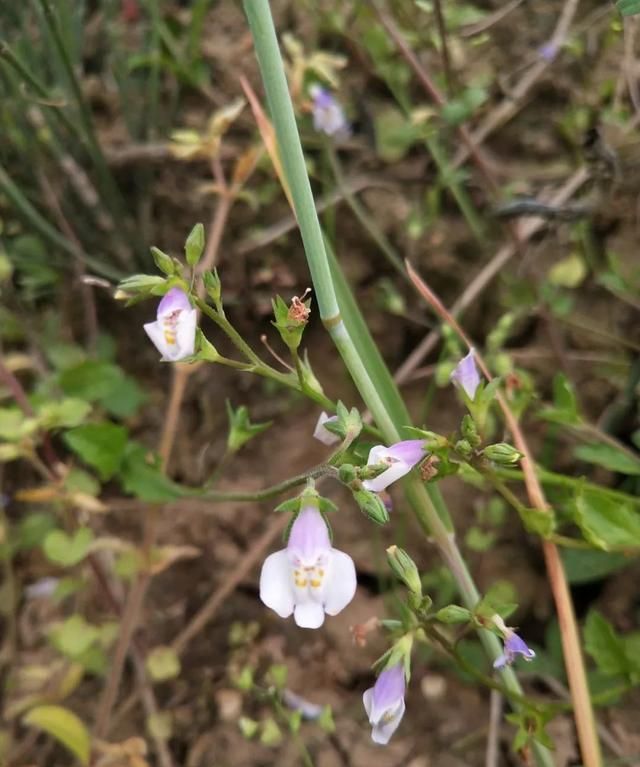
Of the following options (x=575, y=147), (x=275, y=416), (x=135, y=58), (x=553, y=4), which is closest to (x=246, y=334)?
(x=275, y=416)

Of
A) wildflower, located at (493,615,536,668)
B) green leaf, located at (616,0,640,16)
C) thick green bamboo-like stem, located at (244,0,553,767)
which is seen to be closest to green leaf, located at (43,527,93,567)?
thick green bamboo-like stem, located at (244,0,553,767)

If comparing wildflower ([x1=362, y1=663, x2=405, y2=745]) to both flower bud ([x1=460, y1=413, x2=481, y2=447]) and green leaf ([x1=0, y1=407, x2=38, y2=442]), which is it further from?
green leaf ([x1=0, y1=407, x2=38, y2=442])

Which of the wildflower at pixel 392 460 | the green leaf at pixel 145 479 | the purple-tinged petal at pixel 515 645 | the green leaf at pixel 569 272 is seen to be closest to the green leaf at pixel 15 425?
the green leaf at pixel 145 479

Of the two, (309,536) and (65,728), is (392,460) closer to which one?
(309,536)

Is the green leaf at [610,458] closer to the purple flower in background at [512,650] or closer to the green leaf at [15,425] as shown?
the purple flower in background at [512,650]

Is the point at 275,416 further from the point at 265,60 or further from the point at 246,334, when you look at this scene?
the point at 265,60
